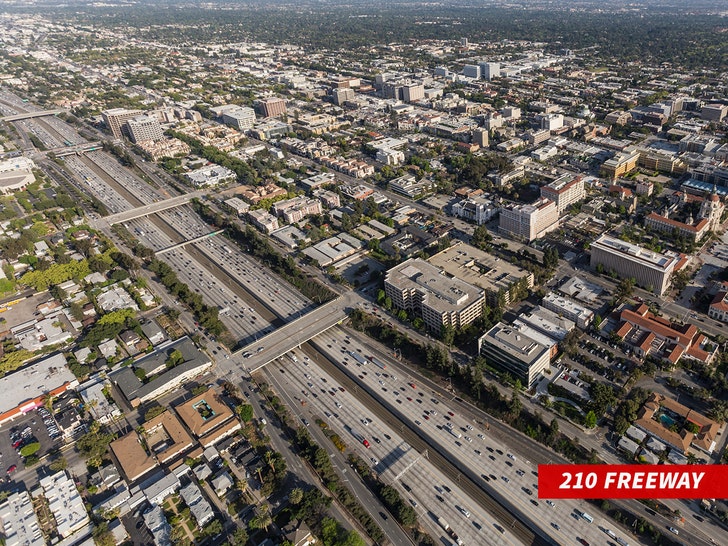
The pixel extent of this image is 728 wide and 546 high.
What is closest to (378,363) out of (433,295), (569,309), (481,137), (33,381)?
(433,295)

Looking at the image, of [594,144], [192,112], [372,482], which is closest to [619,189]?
[594,144]

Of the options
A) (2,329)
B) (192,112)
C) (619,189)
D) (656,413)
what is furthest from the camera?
(192,112)

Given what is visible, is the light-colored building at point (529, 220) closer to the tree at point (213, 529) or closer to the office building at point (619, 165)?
the office building at point (619, 165)

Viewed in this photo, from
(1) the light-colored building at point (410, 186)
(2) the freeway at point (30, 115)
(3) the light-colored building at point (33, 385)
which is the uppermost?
(2) the freeway at point (30, 115)

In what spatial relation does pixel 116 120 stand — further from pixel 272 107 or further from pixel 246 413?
pixel 246 413

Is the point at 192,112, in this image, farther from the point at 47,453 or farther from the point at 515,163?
the point at 47,453

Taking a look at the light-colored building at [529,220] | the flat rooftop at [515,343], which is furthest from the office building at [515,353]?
the light-colored building at [529,220]
